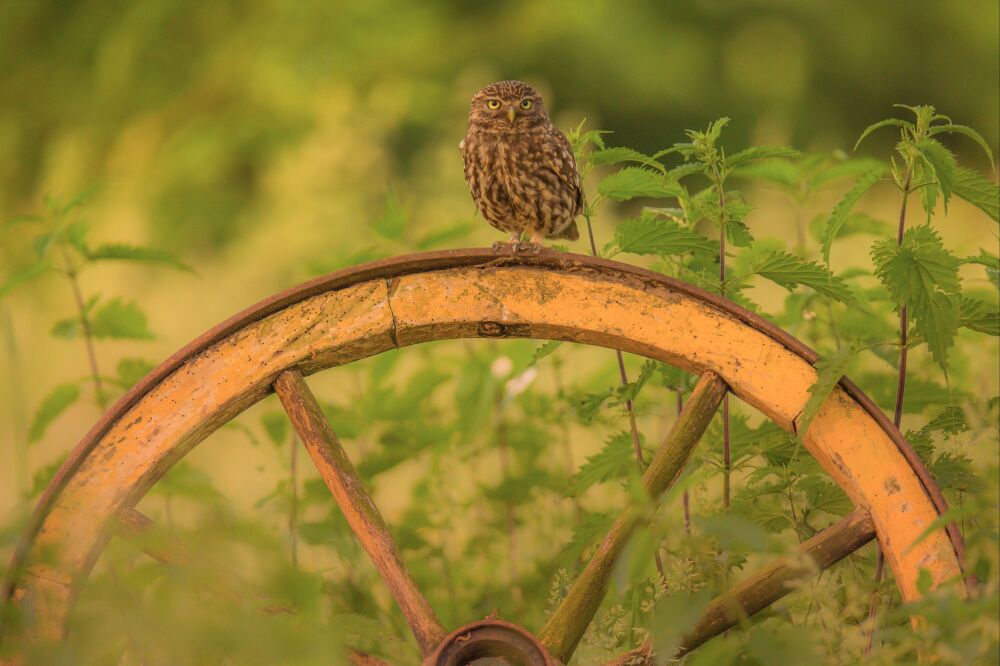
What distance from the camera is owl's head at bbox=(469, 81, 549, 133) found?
44.8 inches

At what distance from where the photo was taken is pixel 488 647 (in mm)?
840

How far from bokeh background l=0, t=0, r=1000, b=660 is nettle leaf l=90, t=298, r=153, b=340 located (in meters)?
1.42

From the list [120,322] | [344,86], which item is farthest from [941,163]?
[344,86]

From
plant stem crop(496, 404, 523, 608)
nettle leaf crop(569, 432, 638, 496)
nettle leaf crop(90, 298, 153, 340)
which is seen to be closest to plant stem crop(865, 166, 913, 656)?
nettle leaf crop(569, 432, 638, 496)

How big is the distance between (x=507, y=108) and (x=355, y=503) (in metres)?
0.45

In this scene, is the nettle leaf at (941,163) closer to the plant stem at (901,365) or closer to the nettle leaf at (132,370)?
the plant stem at (901,365)

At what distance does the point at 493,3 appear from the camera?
3555 millimetres

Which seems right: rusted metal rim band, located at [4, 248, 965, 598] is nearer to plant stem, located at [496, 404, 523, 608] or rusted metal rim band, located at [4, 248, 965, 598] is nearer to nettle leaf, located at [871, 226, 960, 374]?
nettle leaf, located at [871, 226, 960, 374]

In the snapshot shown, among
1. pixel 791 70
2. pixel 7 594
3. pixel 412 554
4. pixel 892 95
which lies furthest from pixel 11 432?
pixel 892 95

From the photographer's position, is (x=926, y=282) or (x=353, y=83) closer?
(x=926, y=282)

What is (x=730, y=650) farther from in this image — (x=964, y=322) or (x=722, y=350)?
(x=964, y=322)

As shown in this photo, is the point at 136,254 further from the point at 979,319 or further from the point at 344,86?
the point at 344,86

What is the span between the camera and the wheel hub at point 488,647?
2.71ft

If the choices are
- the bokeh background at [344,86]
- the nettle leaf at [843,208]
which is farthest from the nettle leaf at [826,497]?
the bokeh background at [344,86]
